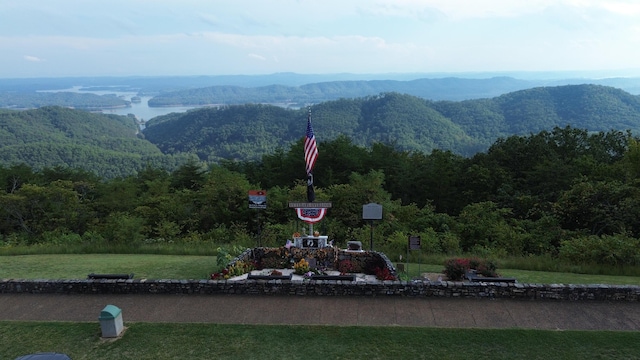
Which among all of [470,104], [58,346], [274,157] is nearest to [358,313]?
[58,346]

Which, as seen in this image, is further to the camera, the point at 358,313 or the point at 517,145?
the point at 517,145

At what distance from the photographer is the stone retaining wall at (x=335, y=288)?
1135cm

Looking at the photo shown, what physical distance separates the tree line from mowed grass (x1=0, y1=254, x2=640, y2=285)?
7.83 ft

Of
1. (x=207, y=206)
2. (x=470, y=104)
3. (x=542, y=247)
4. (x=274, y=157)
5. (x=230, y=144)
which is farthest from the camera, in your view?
(x=470, y=104)

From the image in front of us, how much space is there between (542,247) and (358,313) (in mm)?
14134

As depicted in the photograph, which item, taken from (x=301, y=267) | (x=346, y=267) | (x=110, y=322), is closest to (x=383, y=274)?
(x=346, y=267)

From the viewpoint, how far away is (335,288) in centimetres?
1180

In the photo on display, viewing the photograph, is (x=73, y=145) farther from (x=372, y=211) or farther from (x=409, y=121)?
(x=372, y=211)

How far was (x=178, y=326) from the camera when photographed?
10.2m

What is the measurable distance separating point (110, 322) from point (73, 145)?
120 meters

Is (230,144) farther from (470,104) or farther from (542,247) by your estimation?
(542,247)

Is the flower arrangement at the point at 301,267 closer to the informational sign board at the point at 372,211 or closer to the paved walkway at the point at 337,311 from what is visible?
the informational sign board at the point at 372,211

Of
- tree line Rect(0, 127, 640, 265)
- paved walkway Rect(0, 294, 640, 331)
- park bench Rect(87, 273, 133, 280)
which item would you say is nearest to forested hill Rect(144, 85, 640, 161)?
tree line Rect(0, 127, 640, 265)

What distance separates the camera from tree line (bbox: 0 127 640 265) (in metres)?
21.5
